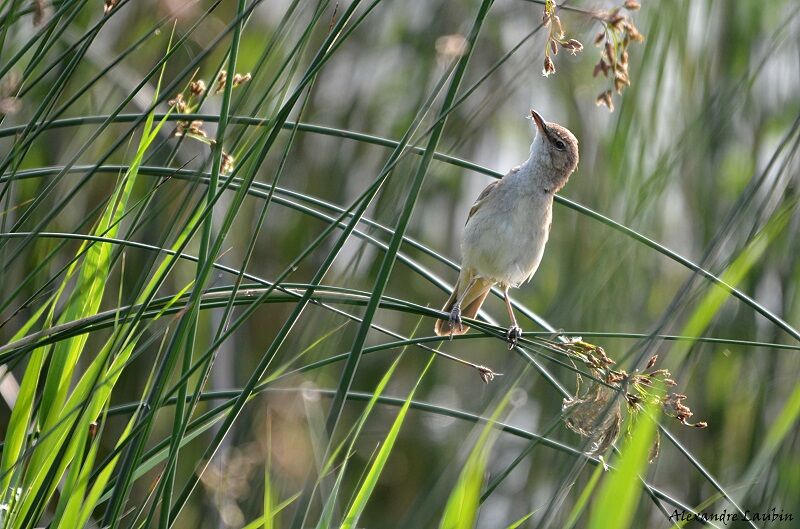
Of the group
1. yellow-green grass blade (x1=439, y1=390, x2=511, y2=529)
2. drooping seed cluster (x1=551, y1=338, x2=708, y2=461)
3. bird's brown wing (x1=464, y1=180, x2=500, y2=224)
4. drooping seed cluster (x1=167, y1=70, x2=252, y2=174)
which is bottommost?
yellow-green grass blade (x1=439, y1=390, x2=511, y2=529)

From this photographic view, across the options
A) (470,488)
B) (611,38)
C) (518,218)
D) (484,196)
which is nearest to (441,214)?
(484,196)

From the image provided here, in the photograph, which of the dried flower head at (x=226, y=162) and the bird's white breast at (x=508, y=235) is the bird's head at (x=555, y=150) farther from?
the dried flower head at (x=226, y=162)

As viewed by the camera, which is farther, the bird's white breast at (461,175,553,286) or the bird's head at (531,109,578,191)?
the bird's head at (531,109,578,191)

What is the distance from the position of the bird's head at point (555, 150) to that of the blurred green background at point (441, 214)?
0.22 m

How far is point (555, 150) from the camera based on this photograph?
3723 mm

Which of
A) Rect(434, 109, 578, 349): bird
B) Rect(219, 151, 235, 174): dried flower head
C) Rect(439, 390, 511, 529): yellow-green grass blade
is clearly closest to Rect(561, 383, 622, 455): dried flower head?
Rect(439, 390, 511, 529): yellow-green grass blade

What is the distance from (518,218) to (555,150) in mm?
344

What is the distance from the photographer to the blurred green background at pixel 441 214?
1.86 m

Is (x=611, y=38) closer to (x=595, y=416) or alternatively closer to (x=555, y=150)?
(x=595, y=416)

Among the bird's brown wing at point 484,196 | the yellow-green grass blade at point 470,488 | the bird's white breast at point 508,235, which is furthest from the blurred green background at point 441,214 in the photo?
the bird's brown wing at point 484,196

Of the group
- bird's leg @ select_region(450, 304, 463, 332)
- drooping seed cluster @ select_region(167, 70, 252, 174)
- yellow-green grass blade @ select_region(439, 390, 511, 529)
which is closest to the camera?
yellow-green grass blade @ select_region(439, 390, 511, 529)

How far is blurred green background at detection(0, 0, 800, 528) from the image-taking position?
6.10 feet

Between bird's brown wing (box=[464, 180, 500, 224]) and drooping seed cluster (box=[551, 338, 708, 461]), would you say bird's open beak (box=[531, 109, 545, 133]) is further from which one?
drooping seed cluster (box=[551, 338, 708, 461])

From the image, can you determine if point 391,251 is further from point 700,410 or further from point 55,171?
point 700,410
